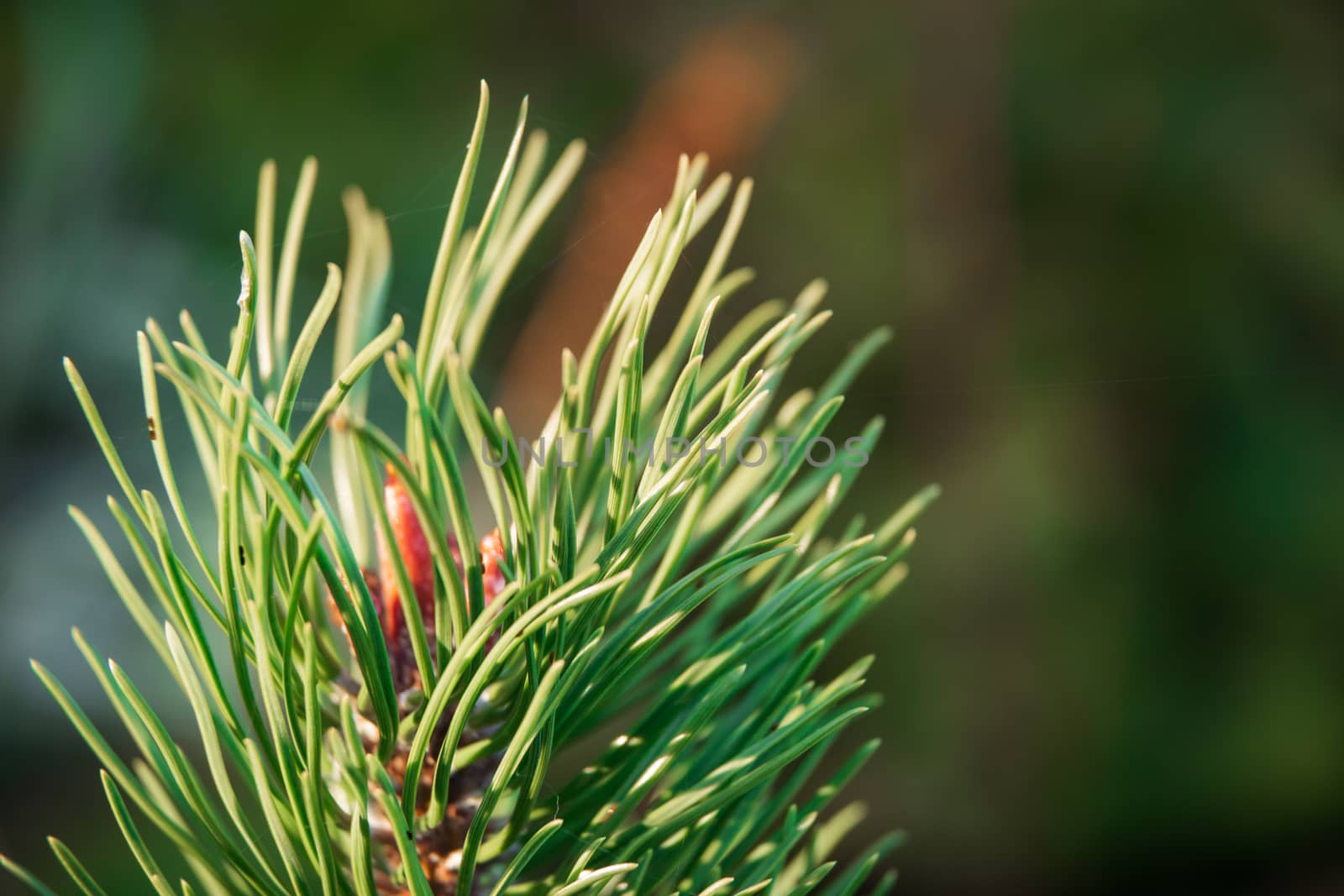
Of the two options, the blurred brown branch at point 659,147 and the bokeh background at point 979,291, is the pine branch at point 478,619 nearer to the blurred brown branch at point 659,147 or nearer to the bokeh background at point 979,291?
the blurred brown branch at point 659,147

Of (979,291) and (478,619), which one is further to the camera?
(979,291)

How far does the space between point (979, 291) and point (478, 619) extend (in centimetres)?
96

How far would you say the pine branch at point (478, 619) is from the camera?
0.16 metres

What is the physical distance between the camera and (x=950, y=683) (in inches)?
41.4

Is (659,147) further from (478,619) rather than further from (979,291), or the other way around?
(478,619)

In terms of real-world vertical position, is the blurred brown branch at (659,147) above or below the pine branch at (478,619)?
above

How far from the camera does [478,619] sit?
16 cm

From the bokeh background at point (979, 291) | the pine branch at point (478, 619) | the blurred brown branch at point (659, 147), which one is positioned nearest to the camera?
the pine branch at point (478, 619)

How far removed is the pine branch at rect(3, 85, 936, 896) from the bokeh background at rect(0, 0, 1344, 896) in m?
0.78

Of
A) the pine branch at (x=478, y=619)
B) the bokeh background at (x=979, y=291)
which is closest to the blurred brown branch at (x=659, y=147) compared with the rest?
the bokeh background at (x=979, y=291)

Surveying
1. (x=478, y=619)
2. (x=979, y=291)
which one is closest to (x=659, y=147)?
(x=979, y=291)

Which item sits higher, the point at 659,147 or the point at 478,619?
the point at 659,147

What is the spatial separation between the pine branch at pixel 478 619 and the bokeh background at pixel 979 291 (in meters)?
0.78

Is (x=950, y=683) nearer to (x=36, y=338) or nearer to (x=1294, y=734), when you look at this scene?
(x=1294, y=734)
